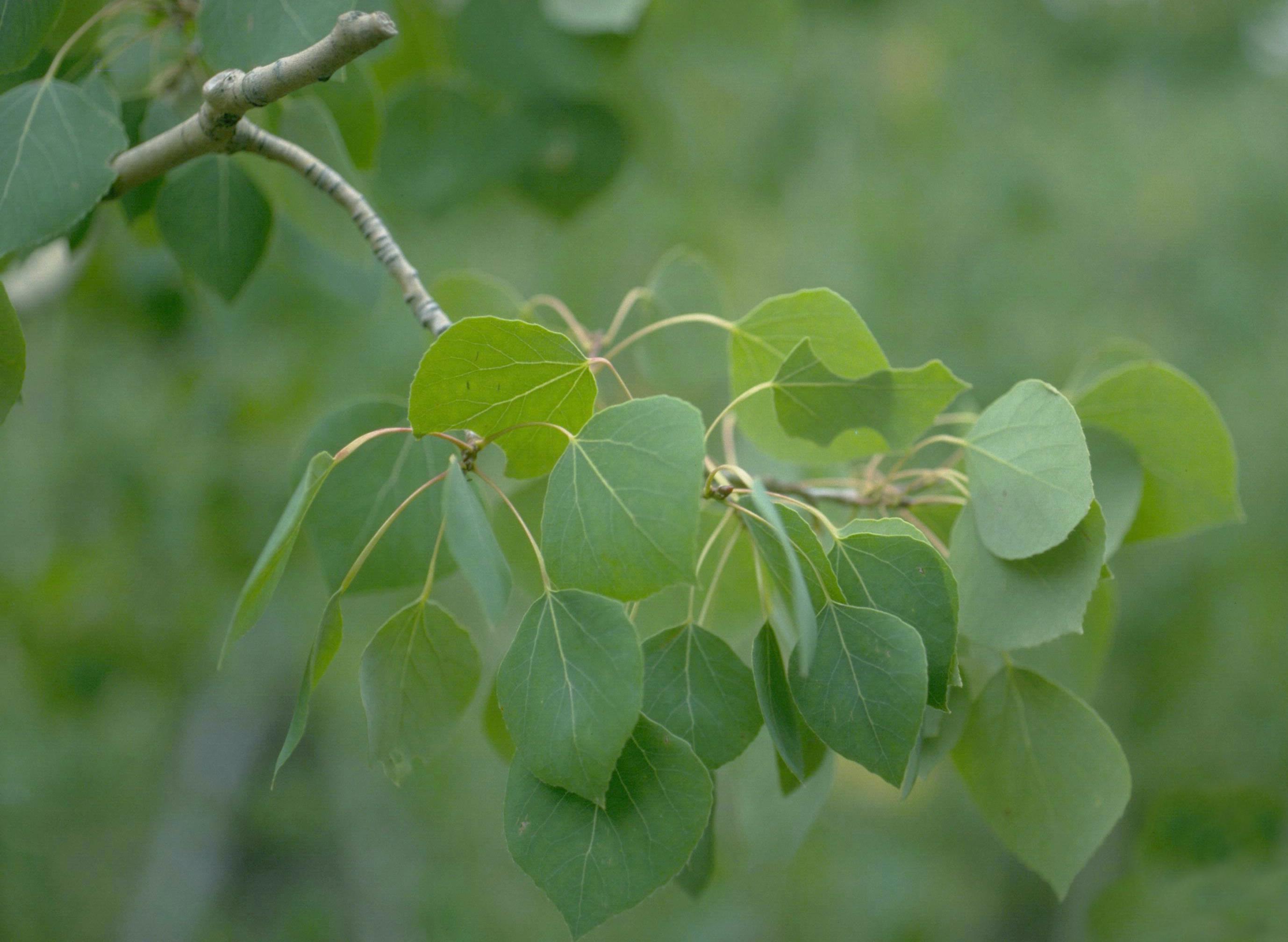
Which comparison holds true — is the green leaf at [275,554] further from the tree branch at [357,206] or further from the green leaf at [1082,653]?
the green leaf at [1082,653]

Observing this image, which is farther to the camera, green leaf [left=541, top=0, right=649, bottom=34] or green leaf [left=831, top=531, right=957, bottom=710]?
green leaf [left=541, top=0, right=649, bottom=34]

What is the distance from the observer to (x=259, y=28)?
0.49m

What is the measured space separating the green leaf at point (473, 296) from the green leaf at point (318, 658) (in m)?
0.29

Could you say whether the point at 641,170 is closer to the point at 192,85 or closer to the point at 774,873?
the point at 192,85

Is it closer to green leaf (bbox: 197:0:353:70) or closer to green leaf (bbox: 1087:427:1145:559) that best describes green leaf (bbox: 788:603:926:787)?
green leaf (bbox: 1087:427:1145:559)

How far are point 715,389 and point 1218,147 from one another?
118 centimetres

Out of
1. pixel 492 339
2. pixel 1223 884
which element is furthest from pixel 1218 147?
pixel 492 339

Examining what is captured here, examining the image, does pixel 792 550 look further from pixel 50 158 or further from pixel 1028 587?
pixel 50 158

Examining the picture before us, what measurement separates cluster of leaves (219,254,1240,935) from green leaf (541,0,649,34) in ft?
1.23

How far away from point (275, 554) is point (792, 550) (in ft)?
0.70

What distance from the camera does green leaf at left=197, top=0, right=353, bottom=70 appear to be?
0.48m

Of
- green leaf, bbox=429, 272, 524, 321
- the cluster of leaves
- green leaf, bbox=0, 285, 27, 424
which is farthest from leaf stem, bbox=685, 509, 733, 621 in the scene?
green leaf, bbox=0, 285, 27, 424

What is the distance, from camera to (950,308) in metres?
1.82

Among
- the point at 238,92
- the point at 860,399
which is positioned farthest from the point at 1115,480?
the point at 238,92
